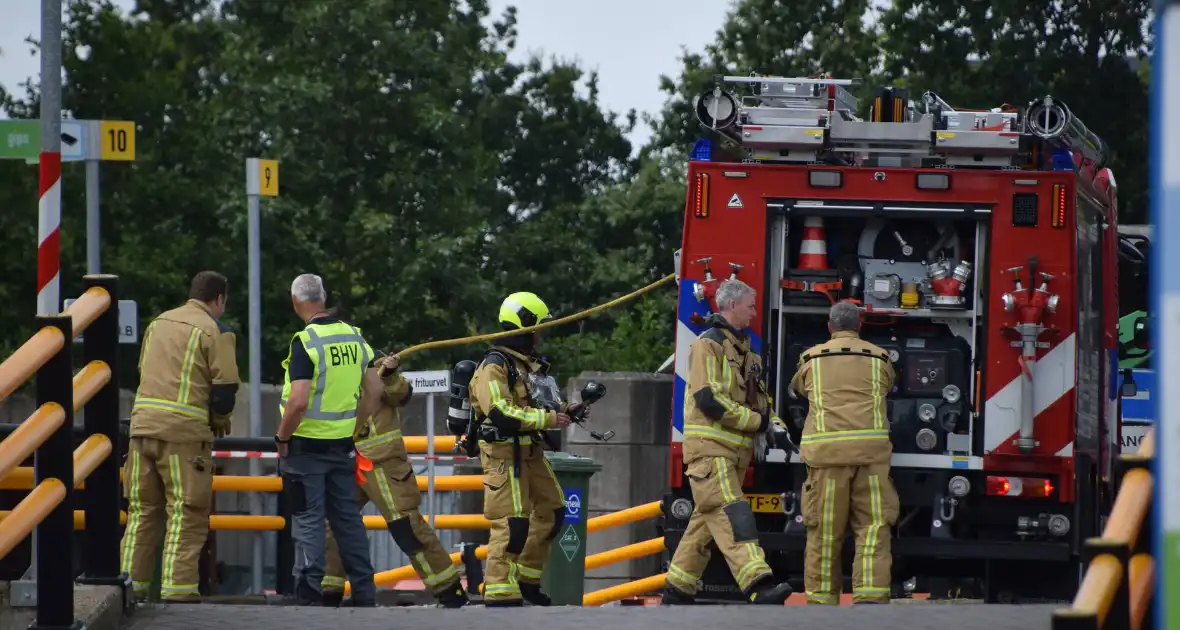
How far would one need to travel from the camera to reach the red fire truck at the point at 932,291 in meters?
10.0

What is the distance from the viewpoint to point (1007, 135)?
10.1 metres

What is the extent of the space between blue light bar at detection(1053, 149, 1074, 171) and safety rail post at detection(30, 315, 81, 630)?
19.6 ft

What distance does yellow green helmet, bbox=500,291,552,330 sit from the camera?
380 inches

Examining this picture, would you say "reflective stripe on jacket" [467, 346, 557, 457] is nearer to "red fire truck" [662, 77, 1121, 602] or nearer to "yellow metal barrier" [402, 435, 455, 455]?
"red fire truck" [662, 77, 1121, 602]

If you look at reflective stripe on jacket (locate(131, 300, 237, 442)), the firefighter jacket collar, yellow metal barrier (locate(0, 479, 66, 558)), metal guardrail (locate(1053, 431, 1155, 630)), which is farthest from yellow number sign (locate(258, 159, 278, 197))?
metal guardrail (locate(1053, 431, 1155, 630))

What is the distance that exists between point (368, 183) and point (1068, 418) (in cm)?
2002

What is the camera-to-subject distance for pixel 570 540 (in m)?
11.5

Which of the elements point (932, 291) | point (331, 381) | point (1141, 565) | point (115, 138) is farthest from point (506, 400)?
point (1141, 565)

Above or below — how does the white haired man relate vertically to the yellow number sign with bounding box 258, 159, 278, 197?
below

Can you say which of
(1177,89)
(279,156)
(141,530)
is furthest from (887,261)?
(279,156)

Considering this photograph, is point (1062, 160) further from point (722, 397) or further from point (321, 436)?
point (321, 436)

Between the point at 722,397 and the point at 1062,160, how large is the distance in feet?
7.03

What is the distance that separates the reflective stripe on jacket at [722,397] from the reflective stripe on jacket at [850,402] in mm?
276

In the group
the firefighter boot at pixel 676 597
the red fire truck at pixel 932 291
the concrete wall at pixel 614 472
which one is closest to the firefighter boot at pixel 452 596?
the firefighter boot at pixel 676 597
